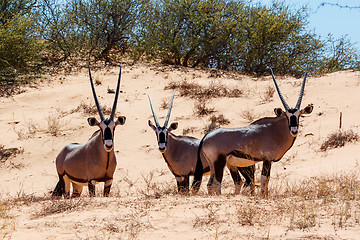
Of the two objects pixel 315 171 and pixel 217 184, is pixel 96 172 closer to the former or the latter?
pixel 217 184

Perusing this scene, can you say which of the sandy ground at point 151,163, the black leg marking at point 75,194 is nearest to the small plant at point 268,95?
the sandy ground at point 151,163

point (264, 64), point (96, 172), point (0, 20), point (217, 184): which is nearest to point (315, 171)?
point (217, 184)

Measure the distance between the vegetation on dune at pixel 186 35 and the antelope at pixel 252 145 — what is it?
12676 millimetres

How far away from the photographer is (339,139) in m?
9.48

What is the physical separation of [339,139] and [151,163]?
4226 mm

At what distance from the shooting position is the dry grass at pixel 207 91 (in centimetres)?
1456

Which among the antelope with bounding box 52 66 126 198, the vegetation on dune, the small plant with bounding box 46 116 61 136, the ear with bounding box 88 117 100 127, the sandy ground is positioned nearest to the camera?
the sandy ground

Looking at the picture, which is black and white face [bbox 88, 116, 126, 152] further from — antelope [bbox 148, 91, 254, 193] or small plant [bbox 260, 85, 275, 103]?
small plant [bbox 260, 85, 275, 103]

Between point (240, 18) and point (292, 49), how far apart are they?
261 cm

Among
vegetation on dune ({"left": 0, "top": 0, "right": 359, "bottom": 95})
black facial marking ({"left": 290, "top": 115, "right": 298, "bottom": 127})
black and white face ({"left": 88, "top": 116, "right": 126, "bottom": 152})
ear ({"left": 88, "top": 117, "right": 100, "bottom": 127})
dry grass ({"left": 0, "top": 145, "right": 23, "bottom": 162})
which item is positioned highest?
vegetation on dune ({"left": 0, "top": 0, "right": 359, "bottom": 95})

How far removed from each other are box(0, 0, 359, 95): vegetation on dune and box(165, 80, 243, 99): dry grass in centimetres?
433

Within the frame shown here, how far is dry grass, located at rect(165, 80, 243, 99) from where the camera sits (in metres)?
14.6

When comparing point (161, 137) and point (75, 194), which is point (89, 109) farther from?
point (161, 137)

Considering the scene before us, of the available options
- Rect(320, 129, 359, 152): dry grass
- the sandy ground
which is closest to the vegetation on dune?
the sandy ground
